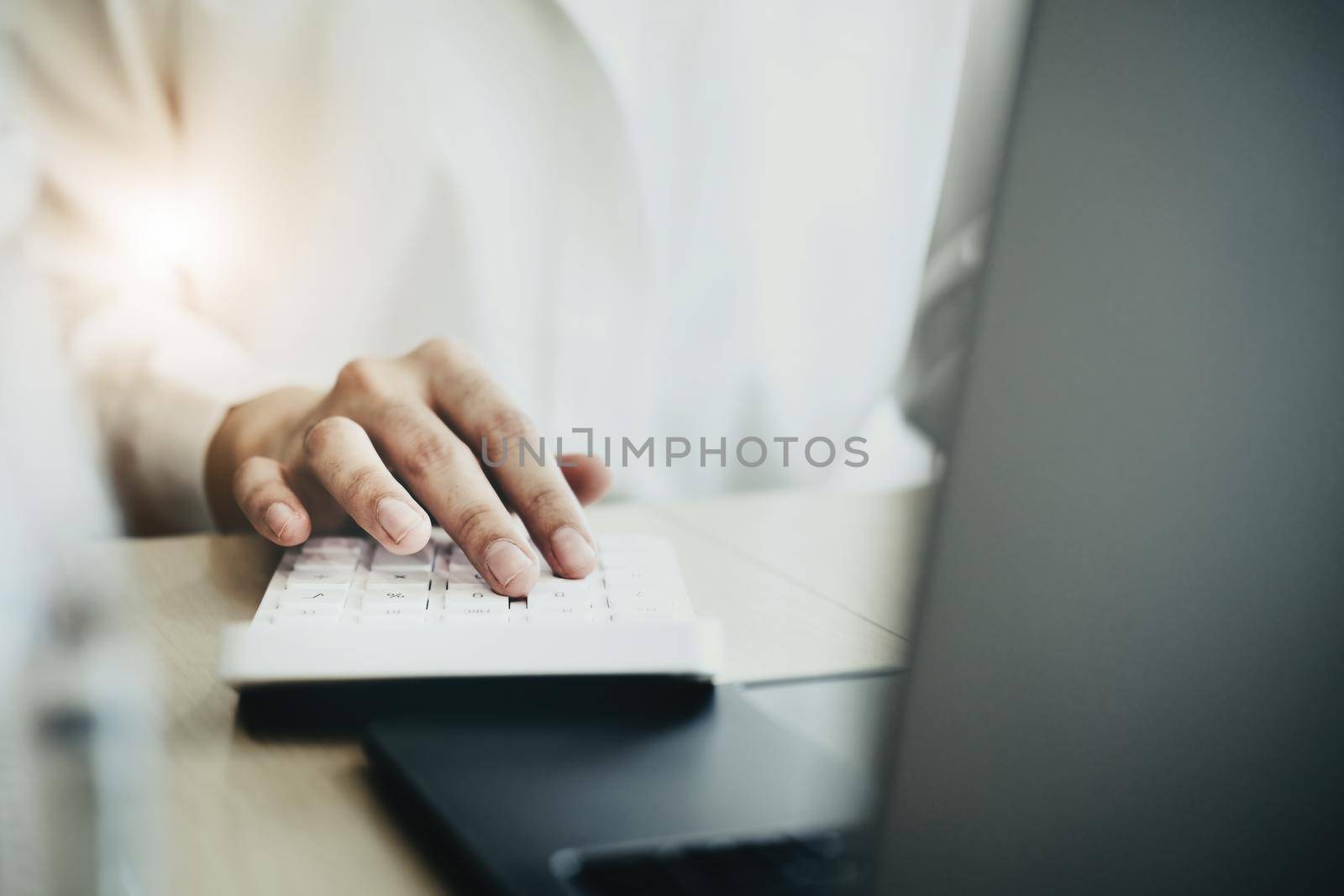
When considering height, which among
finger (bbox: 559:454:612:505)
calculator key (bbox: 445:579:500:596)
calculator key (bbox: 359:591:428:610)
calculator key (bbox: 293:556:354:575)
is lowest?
finger (bbox: 559:454:612:505)

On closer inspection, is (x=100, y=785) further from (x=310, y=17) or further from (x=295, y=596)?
(x=310, y=17)

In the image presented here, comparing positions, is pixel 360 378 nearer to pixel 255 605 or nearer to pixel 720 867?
pixel 255 605

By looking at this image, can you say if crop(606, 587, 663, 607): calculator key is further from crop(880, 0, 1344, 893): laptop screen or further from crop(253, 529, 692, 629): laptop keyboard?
crop(880, 0, 1344, 893): laptop screen

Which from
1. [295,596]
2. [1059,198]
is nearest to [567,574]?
[295,596]

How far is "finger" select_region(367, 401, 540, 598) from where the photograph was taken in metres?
0.26

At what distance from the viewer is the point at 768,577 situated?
350 millimetres

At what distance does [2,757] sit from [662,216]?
0.43m

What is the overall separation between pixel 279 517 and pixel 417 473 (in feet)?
0.14

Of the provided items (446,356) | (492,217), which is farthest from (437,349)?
(492,217)

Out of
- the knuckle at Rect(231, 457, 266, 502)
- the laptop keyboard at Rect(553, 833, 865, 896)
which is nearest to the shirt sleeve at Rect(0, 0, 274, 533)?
the knuckle at Rect(231, 457, 266, 502)

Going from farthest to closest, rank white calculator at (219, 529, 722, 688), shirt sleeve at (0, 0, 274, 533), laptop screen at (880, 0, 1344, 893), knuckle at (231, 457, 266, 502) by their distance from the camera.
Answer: shirt sleeve at (0, 0, 274, 533) → knuckle at (231, 457, 266, 502) → white calculator at (219, 529, 722, 688) → laptop screen at (880, 0, 1344, 893)

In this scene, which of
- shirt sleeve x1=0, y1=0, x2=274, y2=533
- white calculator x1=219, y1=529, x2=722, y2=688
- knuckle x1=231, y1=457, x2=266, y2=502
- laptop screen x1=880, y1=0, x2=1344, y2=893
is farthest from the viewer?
shirt sleeve x1=0, y1=0, x2=274, y2=533

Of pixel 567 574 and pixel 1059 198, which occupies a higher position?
pixel 1059 198

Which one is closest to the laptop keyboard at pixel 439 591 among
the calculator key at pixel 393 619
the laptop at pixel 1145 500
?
the calculator key at pixel 393 619
